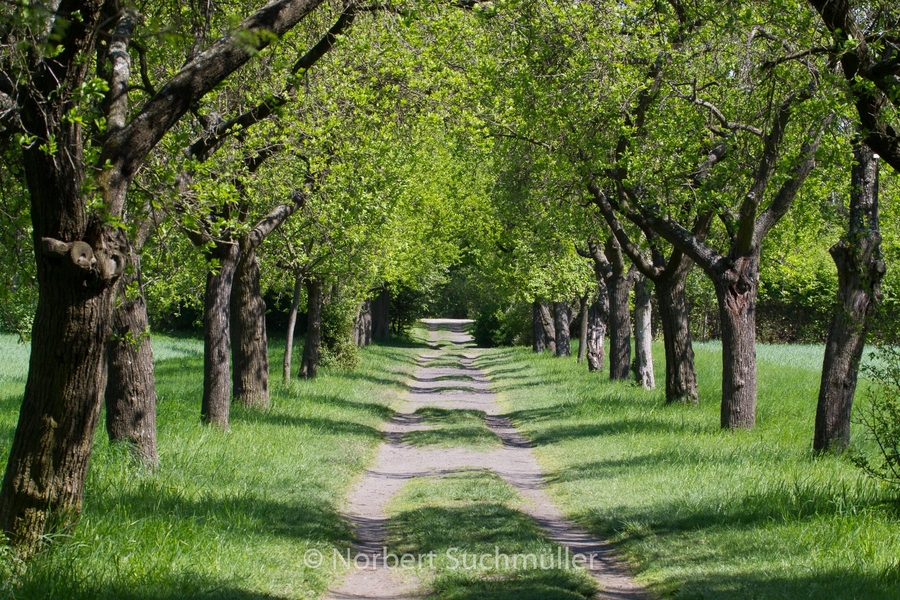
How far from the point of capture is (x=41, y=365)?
20.5 feet

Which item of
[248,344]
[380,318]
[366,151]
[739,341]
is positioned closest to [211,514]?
[366,151]

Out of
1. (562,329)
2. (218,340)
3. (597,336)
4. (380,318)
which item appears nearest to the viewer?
(218,340)

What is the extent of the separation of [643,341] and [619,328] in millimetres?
2136

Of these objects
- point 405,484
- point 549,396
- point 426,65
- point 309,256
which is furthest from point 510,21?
point 549,396

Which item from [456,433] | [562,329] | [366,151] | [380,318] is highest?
[366,151]

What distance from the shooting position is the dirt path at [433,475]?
293 inches

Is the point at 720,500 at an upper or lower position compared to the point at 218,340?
lower

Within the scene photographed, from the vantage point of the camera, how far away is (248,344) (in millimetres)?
17438

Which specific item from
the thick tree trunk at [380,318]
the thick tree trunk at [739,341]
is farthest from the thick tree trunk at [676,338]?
the thick tree trunk at [380,318]

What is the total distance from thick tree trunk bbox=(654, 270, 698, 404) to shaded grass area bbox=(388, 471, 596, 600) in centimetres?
789

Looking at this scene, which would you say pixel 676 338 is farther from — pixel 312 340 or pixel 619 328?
pixel 312 340

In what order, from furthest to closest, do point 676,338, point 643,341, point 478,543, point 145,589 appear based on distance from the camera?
point 643,341 → point 676,338 → point 478,543 → point 145,589

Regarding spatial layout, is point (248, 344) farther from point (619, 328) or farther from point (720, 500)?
point (619, 328)

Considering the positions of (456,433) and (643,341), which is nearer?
(456,433)
